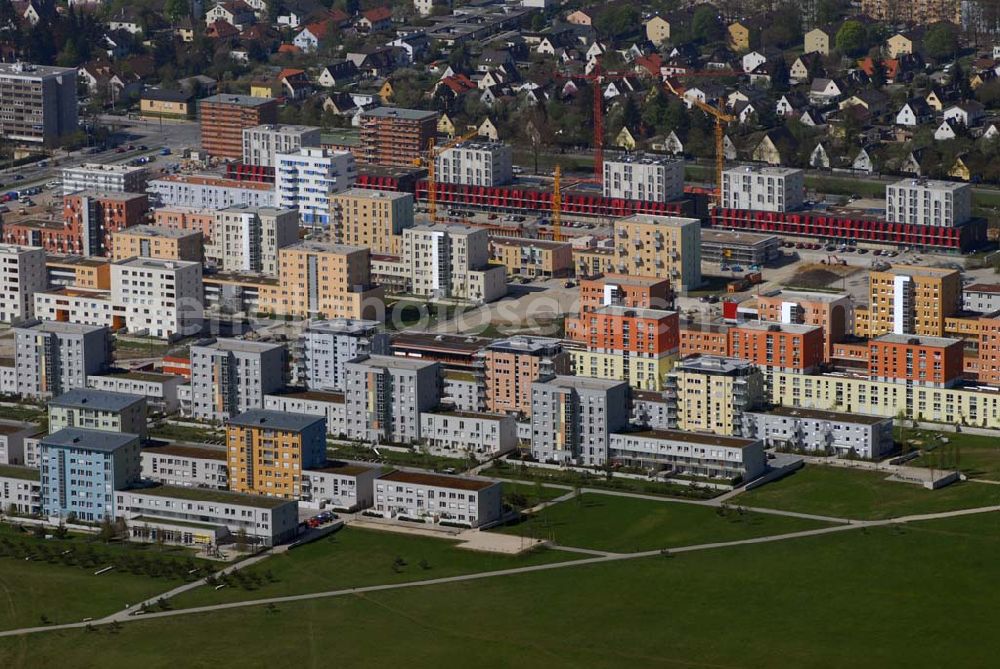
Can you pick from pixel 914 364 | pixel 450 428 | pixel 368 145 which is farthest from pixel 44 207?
pixel 914 364

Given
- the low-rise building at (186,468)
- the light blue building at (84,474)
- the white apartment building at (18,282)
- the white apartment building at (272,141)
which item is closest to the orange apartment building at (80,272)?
the white apartment building at (18,282)

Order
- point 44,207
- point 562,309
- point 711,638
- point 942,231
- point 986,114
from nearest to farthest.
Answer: point 711,638 < point 562,309 < point 942,231 < point 44,207 < point 986,114

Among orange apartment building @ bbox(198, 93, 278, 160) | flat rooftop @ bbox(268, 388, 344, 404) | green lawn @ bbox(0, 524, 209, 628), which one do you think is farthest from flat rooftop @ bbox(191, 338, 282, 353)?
orange apartment building @ bbox(198, 93, 278, 160)

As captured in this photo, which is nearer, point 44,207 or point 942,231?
point 942,231

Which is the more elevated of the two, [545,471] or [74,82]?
[74,82]

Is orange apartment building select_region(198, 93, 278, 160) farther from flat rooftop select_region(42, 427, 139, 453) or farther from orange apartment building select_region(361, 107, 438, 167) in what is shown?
flat rooftop select_region(42, 427, 139, 453)

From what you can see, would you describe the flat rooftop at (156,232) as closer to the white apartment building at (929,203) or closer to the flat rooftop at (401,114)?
the flat rooftop at (401,114)

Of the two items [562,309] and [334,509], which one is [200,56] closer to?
[562,309]
